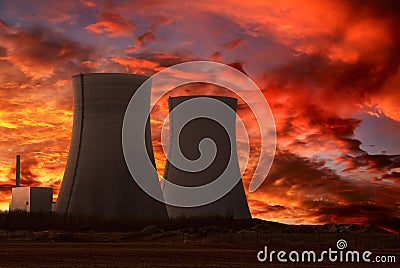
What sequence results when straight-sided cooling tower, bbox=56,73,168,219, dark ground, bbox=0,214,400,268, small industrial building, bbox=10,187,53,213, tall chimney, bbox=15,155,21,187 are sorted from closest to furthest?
dark ground, bbox=0,214,400,268 → straight-sided cooling tower, bbox=56,73,168,219 → small industrial building, bbox=10,187,53,213 → tall chimney, bbox=15,155,21,187

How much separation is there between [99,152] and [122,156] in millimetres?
1339

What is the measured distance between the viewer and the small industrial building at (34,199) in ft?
136

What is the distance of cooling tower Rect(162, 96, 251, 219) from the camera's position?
37406mm

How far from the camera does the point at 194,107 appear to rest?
37750 millimetres

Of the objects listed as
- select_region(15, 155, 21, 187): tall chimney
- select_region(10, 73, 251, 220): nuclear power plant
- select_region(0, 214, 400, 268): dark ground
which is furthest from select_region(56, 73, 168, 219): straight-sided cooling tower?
select_region(15, 155, 21, 187): tall chimney

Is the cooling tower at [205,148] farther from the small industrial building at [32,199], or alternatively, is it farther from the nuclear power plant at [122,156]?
the small industrial building at [32,199]

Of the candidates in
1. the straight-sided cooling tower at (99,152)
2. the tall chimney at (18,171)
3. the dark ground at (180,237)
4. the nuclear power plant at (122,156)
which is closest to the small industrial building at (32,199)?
the tall chimney at (18,171)

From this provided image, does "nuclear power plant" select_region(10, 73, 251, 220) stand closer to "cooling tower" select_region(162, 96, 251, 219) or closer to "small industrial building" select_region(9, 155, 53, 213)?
"cooling tower" select_region(162, 96, 251, 219)

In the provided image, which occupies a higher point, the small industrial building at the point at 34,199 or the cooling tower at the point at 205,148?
the cooling tower at the point at 205,148

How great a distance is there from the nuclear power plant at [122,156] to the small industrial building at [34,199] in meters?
6.00

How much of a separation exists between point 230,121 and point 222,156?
1.98m

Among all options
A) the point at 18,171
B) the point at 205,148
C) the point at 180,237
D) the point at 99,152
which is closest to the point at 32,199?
the point at 18,171

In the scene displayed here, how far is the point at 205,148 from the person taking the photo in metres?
37.3

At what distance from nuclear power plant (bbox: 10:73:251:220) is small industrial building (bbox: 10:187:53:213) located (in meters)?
6.00
